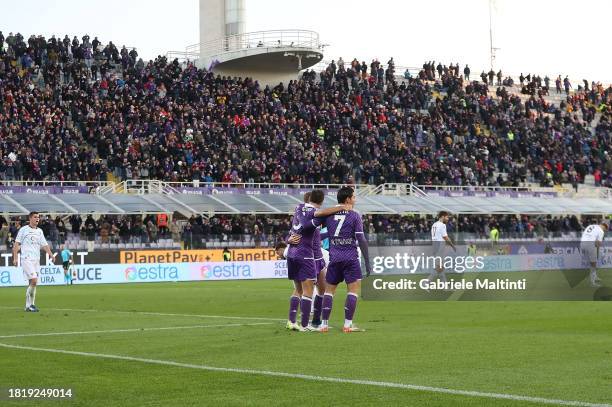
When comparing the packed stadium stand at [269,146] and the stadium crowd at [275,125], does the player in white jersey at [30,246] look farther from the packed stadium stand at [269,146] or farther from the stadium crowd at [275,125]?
the stadium crowd at [275,125]

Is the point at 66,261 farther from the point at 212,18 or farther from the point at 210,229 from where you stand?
the point at 212,18

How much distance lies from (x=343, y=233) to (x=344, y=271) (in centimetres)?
57

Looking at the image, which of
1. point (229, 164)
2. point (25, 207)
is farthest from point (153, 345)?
point (229, 164)

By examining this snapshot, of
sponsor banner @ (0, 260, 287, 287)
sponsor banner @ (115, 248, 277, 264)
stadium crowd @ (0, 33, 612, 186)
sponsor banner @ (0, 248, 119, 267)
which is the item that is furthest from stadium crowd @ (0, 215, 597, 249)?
stadium crowd @ (0, 33, 612, 186)

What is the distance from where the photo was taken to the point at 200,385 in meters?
10.4

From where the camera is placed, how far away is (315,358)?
12742 mm

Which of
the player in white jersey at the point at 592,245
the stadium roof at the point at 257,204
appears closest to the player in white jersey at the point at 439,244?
the player in white jersey at the point at 592,245

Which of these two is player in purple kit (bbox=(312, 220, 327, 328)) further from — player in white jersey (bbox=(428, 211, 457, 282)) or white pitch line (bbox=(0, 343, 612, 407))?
player in white jersey (bbox=(428, 211, 457, 282))

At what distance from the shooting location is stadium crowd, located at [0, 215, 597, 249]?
42938 mm

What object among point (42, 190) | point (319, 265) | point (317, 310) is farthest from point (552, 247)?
point (317, 310)

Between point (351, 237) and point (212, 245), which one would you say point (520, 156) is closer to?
point (212, 245)

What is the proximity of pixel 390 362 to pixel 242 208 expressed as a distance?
124 feet

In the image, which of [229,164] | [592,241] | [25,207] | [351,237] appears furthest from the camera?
[229,164]

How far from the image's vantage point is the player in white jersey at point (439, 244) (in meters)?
28.1
